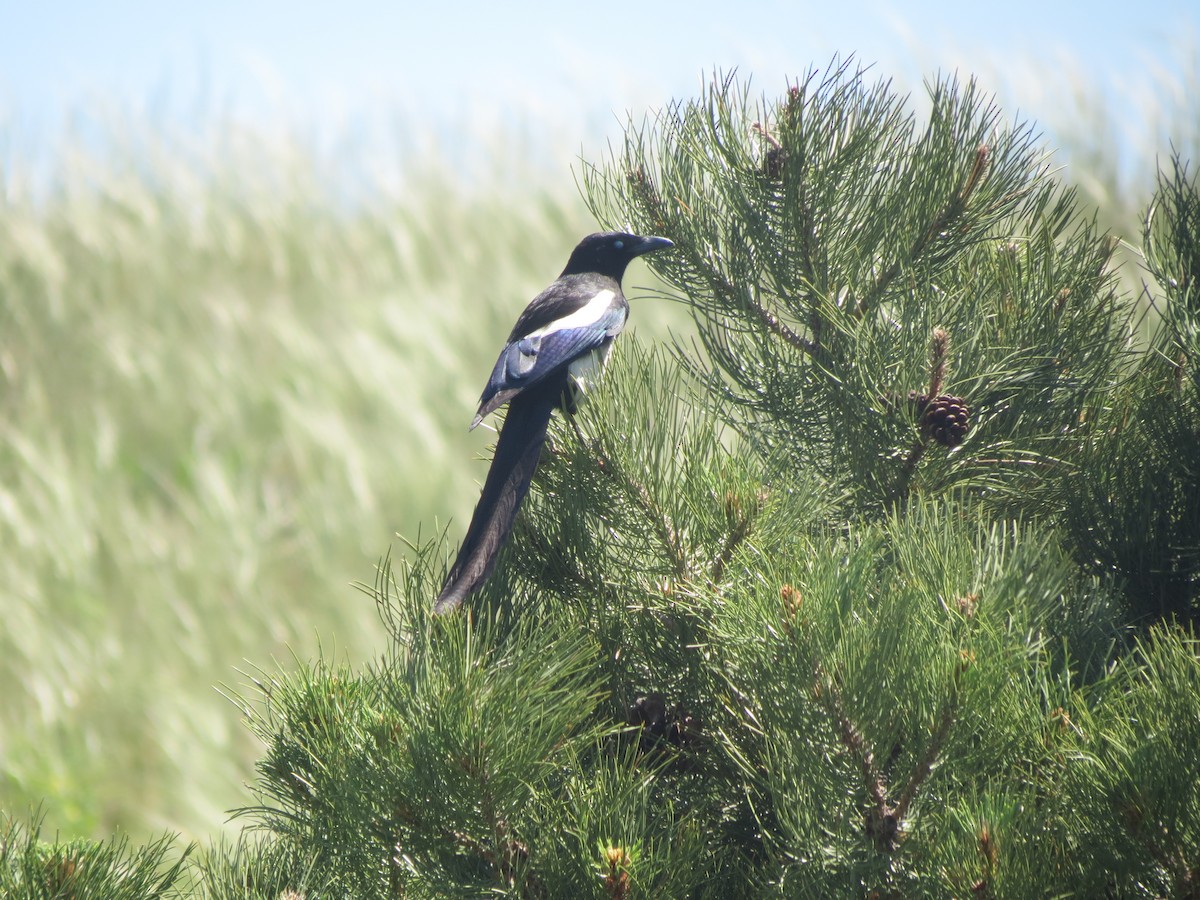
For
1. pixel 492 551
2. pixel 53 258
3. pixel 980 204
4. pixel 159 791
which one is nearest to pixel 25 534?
pixel 159 791

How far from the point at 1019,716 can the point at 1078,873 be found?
13 cm

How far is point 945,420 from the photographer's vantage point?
3.71 ft

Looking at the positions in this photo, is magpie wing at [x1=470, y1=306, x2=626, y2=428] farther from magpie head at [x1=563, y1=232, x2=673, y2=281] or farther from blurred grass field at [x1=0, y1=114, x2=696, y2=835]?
blurred grass field at [x1=0, y1=114, x2=696, y2=835]

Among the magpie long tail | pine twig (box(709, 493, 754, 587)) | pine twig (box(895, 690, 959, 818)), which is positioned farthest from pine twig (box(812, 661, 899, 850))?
the magpie long tail

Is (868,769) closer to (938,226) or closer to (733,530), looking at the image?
(733,530)

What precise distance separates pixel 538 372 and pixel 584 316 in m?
0.32

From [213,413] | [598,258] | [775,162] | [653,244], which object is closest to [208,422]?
[213,413]

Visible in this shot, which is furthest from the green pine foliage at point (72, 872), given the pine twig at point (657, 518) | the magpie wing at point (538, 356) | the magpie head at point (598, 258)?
the magpie head at point (598, 258)

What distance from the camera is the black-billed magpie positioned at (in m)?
1.14

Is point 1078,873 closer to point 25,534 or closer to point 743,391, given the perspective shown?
point 743,391

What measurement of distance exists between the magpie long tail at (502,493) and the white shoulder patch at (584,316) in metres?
0.27

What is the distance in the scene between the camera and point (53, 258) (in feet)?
17.1

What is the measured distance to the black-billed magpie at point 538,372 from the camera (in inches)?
44.8

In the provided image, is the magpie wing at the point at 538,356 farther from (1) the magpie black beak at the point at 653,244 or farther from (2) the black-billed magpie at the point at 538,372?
(1) the magpie black beak at the point at 653,244
